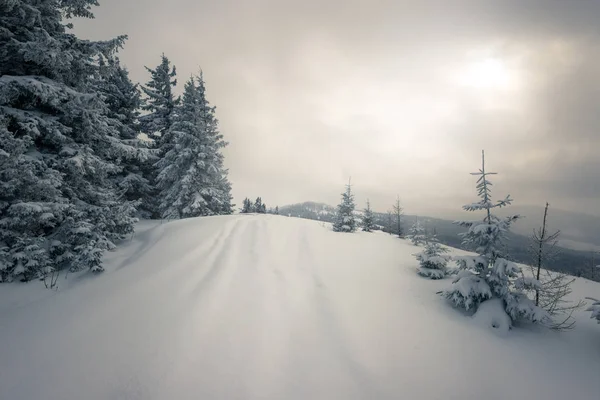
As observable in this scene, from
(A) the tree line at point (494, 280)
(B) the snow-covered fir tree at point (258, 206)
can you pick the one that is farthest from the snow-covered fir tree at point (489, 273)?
(B) the snow-covered fir tree at point (258, 206)

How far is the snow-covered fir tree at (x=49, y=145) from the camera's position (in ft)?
20.8

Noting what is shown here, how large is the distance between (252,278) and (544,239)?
34.2ft

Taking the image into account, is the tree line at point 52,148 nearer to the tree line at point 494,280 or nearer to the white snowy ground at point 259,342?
the white snowy ground at point 259,342

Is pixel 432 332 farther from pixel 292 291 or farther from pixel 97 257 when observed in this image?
pixel 97 257

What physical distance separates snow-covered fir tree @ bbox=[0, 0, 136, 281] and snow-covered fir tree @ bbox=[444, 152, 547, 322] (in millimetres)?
10977

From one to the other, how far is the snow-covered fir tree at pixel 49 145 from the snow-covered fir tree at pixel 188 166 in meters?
8.14

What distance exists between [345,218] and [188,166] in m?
13.3

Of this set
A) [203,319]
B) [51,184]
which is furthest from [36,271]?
[203,319]

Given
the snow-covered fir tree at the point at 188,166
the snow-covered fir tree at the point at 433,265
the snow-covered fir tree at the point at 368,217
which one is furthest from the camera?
the snow-covered fir tree at the point at 368,217

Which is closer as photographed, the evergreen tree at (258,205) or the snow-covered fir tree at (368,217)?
the snow-covered fir tree at (368,217)

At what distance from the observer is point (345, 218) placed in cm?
1614

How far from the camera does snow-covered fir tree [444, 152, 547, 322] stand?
208 inches

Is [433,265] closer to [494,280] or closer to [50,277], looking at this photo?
[494,280]

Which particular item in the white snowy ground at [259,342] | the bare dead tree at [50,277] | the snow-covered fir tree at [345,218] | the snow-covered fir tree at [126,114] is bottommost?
the white snowy ground at [259,342]
